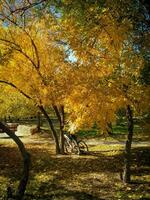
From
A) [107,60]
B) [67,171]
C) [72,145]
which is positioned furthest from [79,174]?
[107,60]

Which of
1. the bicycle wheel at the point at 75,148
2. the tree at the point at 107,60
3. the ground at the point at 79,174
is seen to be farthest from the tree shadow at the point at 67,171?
the tree at the point at 107,60

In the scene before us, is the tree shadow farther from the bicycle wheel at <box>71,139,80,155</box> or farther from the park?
the bicycle wheel at <box>71,139,80,155</box>

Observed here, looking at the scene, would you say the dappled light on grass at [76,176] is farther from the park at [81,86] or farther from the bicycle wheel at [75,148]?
the bicycle wheel at [75,148]

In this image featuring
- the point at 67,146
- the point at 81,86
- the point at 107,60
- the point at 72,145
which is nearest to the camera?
the point at 107,60

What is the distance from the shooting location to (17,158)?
66.4 ft

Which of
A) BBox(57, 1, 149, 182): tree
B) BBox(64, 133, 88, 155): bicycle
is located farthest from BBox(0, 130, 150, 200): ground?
BBox(57, 1, 149, 182): tree

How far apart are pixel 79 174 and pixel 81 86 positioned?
402 cm

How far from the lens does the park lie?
915 centimetres

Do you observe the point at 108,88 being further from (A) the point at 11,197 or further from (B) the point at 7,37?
(B) the point at 7,37

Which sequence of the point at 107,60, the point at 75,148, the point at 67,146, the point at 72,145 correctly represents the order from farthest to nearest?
the point at 67,146
the point at 72,145
the point at 75,148
the point at 107,60

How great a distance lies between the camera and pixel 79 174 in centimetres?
1599

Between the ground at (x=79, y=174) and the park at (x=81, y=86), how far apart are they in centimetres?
4

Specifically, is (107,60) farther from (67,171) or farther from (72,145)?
(72,145)

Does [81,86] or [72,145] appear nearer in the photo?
[81,86]
